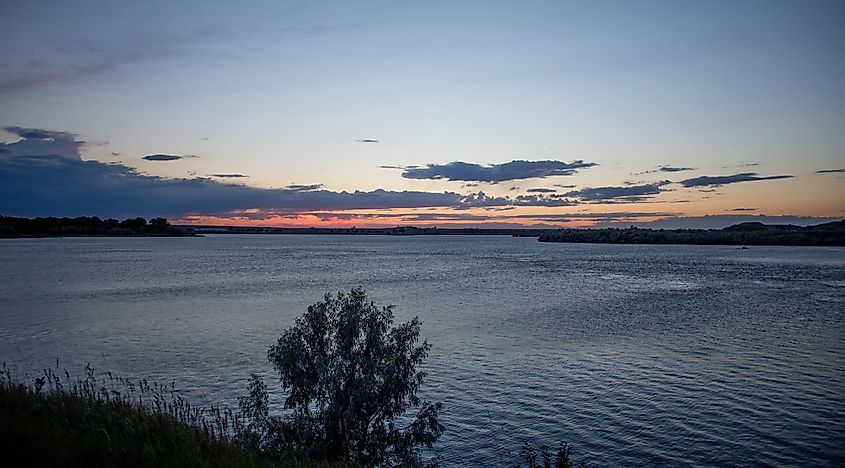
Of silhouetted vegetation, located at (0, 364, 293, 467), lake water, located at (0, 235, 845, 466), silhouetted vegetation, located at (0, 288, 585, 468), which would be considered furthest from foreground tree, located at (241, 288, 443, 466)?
silhouetted vegetation, located at (0, 364, 293, 467)

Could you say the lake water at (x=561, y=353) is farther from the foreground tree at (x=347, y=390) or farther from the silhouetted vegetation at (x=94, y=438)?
the silhouetted vegetation at (x=94, y=438)

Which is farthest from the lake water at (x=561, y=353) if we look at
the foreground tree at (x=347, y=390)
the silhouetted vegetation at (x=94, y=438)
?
the silhouetted vegetation at (x=94, y=438)

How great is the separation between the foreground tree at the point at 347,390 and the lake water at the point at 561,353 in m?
2.39

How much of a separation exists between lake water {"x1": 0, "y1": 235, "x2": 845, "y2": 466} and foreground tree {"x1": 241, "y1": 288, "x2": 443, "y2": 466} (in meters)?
2.39

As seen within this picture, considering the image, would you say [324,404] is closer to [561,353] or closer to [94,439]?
[94,439]

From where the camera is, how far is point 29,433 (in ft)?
29.6

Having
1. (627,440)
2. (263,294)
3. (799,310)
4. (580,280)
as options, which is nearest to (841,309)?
(799,310)

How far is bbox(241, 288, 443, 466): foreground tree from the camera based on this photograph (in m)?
14.9

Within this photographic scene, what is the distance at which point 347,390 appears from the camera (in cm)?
1536

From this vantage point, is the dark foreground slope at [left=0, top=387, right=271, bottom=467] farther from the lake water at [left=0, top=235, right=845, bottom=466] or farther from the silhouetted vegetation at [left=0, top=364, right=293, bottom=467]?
the lake water at [left=0, top=235, right=845, bottom=466]

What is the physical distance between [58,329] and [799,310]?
162 ft

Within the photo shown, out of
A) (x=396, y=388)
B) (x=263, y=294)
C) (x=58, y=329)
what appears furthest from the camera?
(x=263, y=294)

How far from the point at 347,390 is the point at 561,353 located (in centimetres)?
1703

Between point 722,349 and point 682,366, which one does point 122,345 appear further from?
point 722,349
